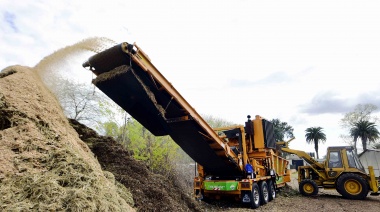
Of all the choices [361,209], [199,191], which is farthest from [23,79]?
[361,209]

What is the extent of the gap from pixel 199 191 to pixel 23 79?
21.2 feet

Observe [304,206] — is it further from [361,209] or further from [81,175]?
[81,175]

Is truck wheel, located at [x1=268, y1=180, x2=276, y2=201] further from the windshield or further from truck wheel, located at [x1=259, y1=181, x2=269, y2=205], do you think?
the windshield

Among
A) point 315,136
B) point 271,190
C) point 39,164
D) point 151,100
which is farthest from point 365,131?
point 39,164

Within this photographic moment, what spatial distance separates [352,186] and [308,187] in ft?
5.51

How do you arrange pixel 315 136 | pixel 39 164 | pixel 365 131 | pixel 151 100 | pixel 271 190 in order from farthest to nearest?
pixel 315 136, pixel 365 131, pixel 271 190, pixel 151 100, pixel 39 164

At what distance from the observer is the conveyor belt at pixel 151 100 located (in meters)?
4.91

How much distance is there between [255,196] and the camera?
8312mm

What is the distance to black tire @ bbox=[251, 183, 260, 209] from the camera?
26.3 feet

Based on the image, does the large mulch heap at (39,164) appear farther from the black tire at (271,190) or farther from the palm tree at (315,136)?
the palm tree at (315,136)

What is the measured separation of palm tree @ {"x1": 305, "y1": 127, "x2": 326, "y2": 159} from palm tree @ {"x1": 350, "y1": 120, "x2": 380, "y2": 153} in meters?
10.1

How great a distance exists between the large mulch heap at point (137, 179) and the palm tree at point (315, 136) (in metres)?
46.1

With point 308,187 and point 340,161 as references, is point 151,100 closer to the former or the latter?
point 308,187

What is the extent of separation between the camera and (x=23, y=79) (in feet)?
14.3
